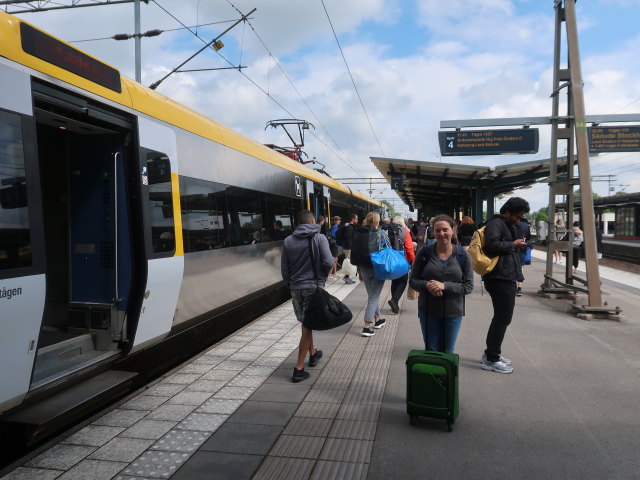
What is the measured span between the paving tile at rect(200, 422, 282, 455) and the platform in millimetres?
14

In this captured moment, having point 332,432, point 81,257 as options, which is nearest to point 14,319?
point 81,257

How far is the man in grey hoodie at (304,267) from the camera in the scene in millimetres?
4566

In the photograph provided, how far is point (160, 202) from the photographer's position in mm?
4621

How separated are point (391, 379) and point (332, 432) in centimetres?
130

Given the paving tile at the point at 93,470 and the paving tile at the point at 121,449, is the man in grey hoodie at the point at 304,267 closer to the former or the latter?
the paving tile at the point at 121,449

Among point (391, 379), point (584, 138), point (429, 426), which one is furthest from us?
point (584, 138)

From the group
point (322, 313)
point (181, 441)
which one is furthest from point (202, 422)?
point (322, 313)

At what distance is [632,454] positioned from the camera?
311 cm

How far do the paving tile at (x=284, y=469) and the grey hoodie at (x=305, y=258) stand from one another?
1.79 meters

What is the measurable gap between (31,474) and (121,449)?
0.54 meters

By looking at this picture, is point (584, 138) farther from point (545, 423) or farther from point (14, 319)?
point (14, 319)

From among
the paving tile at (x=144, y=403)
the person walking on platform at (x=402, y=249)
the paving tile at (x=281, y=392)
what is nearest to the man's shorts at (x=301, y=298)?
the paving tile at (x=281, y=392)

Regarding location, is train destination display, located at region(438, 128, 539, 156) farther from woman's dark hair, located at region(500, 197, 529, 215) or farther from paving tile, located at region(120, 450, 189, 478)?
paving tile, located at region(120, 450, 189, 478)

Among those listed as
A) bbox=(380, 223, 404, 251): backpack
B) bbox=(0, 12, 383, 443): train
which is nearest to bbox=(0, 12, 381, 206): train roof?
bbox=(0, 12, 383, 443): train
